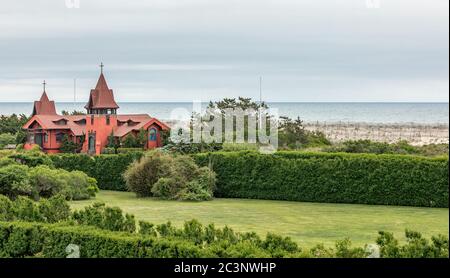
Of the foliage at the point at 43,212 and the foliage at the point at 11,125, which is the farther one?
the foliage at the point at 11,125

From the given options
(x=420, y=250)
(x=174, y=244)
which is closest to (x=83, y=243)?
(x=174, y=244)

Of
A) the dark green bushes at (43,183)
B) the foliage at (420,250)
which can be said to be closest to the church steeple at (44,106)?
the dark green bushes at (43,183)

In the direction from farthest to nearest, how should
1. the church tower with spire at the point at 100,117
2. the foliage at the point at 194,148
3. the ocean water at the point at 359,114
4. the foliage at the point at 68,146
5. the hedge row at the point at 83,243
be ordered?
the ocean water at the point at 359,114, the foliage at the point at 68,146, the church tower with spire at the point at 100,117, the foliage at the point at 194,148, the hedge row at the point at 83,243

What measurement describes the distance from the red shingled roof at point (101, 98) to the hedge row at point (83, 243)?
3208 centimetres

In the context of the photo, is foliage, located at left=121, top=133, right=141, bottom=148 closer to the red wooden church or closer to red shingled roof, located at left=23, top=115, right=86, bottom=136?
the red wooden church

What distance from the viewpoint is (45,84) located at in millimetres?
59344

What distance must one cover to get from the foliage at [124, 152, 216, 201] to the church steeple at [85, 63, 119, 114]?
570 inches

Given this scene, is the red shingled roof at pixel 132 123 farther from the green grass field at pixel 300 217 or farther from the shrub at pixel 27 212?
the shrub at pixel 27 212

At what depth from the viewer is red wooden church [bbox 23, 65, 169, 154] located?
5116 cm

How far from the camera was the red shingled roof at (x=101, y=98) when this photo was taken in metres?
52.7

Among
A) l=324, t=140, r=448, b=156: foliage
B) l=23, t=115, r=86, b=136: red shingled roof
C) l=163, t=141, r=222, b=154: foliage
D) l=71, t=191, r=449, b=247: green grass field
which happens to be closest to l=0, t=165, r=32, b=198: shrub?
l=71, t=191, r=449, b=247: green grass field
